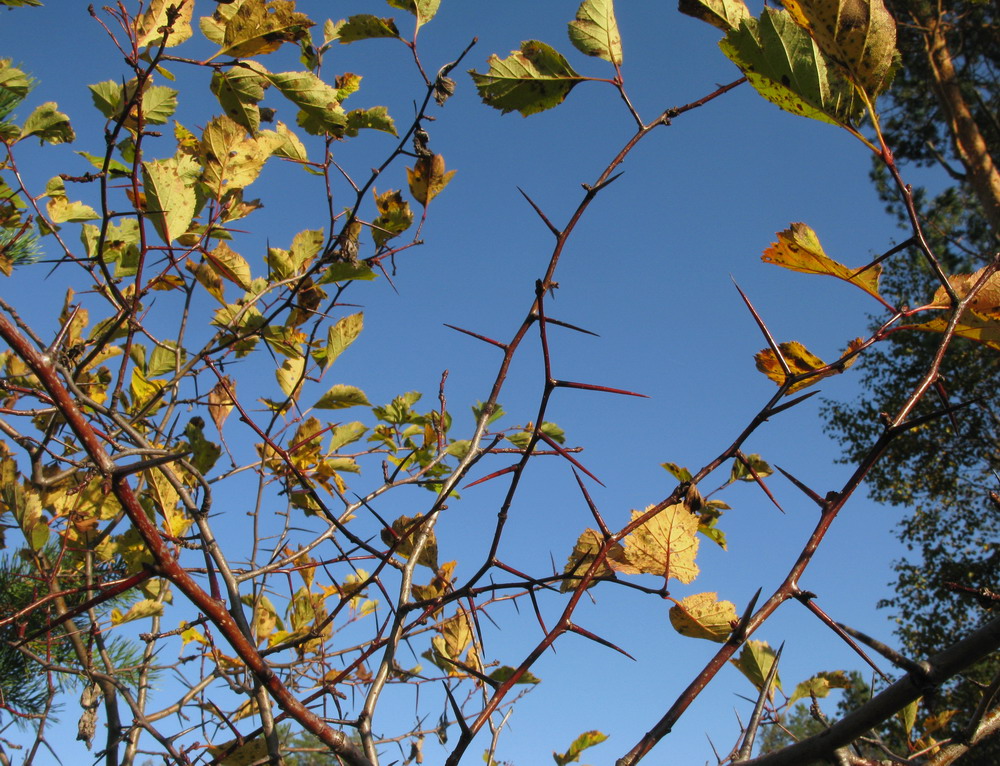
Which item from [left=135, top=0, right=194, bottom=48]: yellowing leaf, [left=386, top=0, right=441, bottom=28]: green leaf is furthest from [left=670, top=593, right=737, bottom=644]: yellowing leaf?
[left=135, top=0, right=194, bottom=48]: yellowing leaf

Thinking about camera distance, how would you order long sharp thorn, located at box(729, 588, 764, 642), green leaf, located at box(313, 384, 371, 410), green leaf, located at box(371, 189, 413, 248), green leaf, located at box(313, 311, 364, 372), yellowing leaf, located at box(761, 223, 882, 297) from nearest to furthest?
long sharp thorn, located at box(729, 588, 764, 642), yellowing leaf, located at box(761, 223, 882, 297), green leaf, located at box(371, 189, 413, 248), green leaf, located at box(313, 311, 364, 372), green leaf, located at box(313, 384, 371, 410)

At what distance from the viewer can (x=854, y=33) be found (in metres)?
0.51

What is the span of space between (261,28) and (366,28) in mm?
199

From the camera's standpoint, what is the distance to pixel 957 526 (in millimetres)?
8984

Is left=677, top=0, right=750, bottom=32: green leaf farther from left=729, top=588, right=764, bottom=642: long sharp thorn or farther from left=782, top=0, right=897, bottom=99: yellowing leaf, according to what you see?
left=729, top=588, right=764, bottom=642: long sharp thorn

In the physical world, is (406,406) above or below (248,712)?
above

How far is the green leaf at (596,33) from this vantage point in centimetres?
78

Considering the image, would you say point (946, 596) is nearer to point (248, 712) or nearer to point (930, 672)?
point (248, 712)

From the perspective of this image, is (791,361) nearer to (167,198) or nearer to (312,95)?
(312,95)

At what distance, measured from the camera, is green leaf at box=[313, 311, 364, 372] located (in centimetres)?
139

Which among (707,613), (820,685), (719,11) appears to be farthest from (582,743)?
(719,11)

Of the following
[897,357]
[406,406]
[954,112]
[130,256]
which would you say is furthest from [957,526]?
[130,256]

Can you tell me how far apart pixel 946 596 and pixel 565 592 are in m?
9.18

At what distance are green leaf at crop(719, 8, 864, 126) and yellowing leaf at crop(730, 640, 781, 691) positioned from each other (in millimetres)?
546
